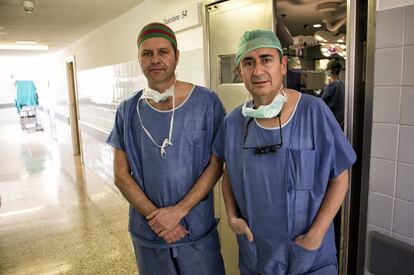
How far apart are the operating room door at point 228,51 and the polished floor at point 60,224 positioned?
0.88m

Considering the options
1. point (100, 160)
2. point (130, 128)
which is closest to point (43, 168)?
point (100, 160)

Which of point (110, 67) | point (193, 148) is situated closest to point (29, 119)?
point (110, 67)

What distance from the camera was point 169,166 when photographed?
4.77ft

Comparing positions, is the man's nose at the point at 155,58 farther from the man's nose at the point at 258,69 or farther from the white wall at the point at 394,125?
the white wall at the point at 394,125

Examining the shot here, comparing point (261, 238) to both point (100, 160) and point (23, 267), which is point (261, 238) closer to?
point (23, 267)

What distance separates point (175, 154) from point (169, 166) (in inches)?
2.4

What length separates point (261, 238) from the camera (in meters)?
1.21

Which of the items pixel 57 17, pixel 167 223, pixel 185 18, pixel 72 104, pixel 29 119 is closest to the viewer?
pixel 167 223

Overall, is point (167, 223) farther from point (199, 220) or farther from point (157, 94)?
point (157, 94)

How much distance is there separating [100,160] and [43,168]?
→ 1.66 m

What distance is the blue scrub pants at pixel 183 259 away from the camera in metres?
1.48

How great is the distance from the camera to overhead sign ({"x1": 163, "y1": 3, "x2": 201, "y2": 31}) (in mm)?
2429

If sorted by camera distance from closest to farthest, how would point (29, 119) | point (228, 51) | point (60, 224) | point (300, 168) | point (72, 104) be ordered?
point (300, 168)
point (228, 51)
point (60, 224)
point (72, 104)
point (29, 119)

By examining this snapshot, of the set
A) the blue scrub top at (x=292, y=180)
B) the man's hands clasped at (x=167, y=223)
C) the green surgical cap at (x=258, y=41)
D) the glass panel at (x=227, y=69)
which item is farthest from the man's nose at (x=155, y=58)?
the glass panel at (x=227, y=69)
